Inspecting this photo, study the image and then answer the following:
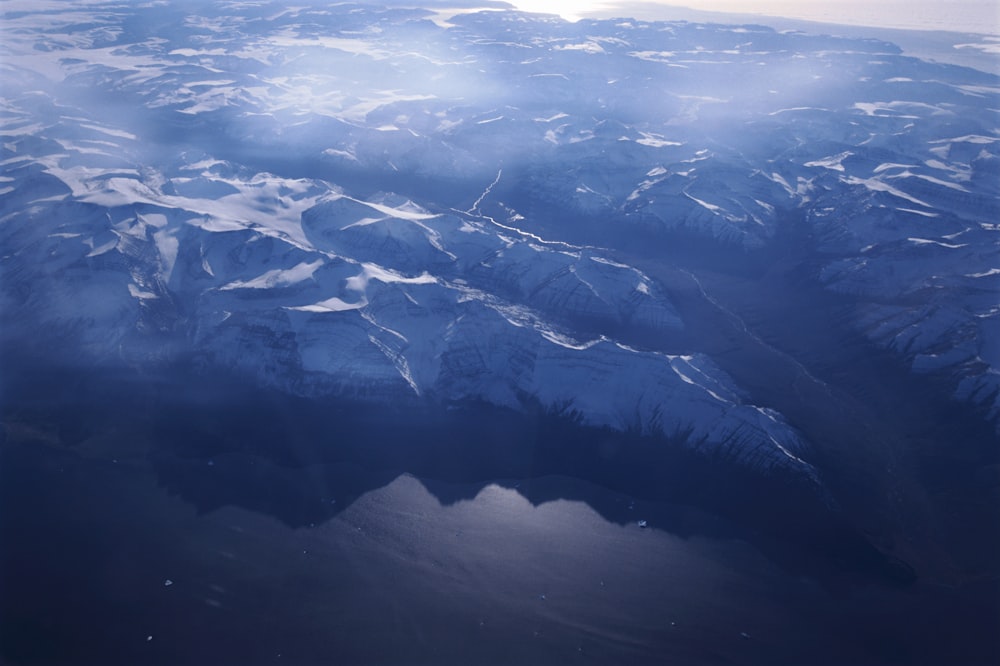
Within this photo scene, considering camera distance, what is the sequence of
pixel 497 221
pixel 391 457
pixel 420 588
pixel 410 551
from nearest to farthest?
pixel 420 588, pixel 410 551, pixel 391 457, pixel 497 221

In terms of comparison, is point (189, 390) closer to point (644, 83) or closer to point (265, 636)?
point (265, 636)

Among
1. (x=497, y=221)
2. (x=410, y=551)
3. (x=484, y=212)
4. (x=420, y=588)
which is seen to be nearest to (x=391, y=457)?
(x=410, y=551)

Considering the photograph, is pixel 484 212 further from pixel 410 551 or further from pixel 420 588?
pixel 420 588

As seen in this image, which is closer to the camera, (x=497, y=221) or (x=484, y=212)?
(x=497, y=221)

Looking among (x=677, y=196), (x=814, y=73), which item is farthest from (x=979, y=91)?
(x=677, y=196)

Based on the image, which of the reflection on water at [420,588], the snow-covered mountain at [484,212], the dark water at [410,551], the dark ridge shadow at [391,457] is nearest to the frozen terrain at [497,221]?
the snow-covered mountain at [484,212]

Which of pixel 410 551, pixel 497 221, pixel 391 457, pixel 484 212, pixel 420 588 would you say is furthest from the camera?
pixel 484 212
